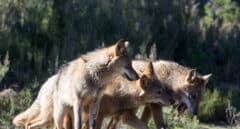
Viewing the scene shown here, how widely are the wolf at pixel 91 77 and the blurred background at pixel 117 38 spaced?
1.95 m

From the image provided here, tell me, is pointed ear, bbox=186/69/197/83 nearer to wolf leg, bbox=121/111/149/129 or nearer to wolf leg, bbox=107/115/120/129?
wolf leg, bbox=121/111/149/129

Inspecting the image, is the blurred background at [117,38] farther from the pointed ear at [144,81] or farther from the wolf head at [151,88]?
the pointed ear at [144,81]

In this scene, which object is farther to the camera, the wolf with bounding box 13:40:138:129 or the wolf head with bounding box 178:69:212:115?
the wolf head with bounding box 178:69:212:115

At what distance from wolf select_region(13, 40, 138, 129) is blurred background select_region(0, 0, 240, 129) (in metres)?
1.95

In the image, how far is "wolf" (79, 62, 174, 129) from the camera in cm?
1169

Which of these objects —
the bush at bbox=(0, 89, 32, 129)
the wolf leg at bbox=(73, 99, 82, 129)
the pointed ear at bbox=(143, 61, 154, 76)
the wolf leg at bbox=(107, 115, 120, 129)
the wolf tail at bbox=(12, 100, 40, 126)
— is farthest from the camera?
the bush at bbox=(0, 89, 32, 129)

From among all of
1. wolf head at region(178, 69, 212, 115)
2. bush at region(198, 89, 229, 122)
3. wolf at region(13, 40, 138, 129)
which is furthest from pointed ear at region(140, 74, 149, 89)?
bush at region(198, 89, 229, 122)

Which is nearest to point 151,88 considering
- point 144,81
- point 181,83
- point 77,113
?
point 144,81

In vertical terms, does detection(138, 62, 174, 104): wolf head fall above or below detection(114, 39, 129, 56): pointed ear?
below

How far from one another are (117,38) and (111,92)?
16.5 feet

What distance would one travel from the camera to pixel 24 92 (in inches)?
542

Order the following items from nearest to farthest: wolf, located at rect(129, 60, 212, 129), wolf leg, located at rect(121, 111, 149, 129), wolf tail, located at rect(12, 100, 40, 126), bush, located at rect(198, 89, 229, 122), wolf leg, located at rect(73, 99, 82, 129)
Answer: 1. wolf leg, located at rect(73, 99, 82, 129)
2. wolf leg, located at rect(121, 111, 149, 129)
3. wolf tail, located at rect(12, 100, 40, 126)
4. wolf, located at rect(129, 60, 212, 129)
5. bush, located at rect(198, 89, 229, 122)

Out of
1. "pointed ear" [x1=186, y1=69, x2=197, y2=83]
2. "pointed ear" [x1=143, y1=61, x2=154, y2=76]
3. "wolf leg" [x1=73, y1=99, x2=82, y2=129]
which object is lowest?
"wolf leg" [x1=73, y1=99, x2=82, y2=129]

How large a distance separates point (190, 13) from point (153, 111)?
734cm
